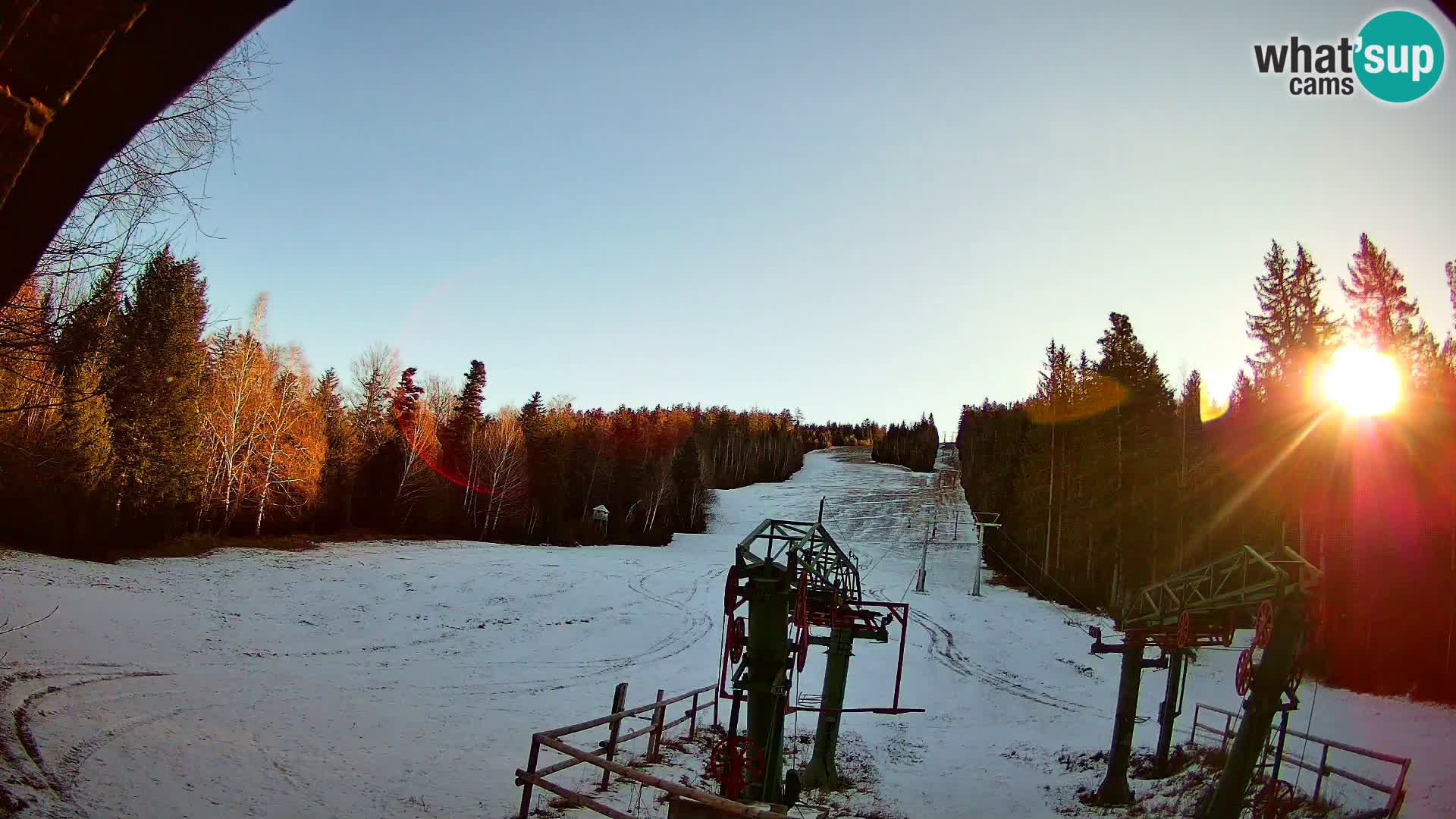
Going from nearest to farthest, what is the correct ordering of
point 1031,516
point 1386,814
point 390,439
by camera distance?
point 1386,814 → point 1031,516 → point 390,439

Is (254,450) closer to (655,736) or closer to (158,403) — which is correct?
(158,403)

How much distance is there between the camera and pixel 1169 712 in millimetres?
16062

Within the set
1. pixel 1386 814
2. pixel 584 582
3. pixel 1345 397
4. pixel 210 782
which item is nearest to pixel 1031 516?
pixel 1345 397

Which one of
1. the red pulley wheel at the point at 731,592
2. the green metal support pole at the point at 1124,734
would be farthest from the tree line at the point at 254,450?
the green metal support pole at the point at 1124,734

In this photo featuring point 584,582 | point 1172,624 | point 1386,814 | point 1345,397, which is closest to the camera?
point 1386,814

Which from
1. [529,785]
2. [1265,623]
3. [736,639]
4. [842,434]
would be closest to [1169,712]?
[1265,623]

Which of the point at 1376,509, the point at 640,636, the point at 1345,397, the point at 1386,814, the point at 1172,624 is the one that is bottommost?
the point at 640,636

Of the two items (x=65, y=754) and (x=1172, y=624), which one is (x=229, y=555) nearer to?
(x=65, y=754)

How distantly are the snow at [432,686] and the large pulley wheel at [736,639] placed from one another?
3504mm

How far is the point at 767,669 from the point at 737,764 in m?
1.49

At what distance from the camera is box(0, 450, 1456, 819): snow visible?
12250 mm

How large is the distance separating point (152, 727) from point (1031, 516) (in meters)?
46.0

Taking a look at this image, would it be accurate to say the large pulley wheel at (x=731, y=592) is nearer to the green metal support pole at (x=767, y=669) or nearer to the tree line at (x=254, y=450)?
the green metal support pole at (x=767, y=669)

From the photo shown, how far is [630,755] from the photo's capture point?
1605 cm
